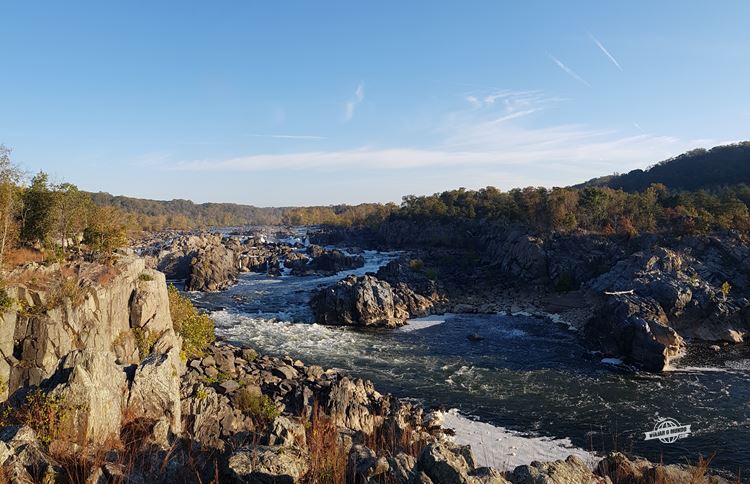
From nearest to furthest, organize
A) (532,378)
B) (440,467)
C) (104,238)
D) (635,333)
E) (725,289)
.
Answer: (440,467) → (104,238) → (532,378) → (635,333) → (725,289)

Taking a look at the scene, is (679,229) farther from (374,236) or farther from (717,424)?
(374,236)

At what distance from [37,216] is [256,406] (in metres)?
18.5

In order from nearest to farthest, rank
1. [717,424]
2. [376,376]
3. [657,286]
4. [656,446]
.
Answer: [656,446], [717,424], [376,376], [657,286]

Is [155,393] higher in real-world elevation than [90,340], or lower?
higher

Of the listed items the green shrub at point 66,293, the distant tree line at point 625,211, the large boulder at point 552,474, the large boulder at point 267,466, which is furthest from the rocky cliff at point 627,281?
the green shrub at point 66,293

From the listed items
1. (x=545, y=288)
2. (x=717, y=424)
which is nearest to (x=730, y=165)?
(x=545, y=288)

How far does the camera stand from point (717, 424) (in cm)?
2311

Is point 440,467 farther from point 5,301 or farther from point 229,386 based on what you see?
point 5,301

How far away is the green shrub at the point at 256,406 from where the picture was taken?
19.8 m

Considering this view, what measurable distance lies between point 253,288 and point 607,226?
51609 millimetres

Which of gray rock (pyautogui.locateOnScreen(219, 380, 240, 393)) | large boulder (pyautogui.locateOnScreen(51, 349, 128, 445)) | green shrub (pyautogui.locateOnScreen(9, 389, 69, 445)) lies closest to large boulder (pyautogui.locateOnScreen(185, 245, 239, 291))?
gray rock (pyautogui.locateOnScreen(219, 380, 240, 393))

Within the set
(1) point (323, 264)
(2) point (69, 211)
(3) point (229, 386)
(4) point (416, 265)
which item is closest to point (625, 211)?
(4) point (416, 265)

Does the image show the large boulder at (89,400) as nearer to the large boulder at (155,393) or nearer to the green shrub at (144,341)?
the large boulder at (155,393)

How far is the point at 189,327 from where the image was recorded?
91.8 feet
